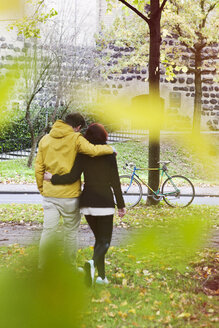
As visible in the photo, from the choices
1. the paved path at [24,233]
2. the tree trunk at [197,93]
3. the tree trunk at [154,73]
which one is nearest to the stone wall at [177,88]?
the tree trunk at [197,93]

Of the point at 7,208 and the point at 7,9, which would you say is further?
the point at 7,208

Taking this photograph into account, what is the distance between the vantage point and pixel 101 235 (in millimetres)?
4395

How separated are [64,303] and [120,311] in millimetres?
2547

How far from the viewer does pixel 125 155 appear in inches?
725

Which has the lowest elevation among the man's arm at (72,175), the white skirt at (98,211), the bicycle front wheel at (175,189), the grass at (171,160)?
the grass at (171,160)

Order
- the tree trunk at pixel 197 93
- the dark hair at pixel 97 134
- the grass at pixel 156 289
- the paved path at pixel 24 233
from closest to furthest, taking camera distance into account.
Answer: the grass at pixel 156 289 < the dark hair at pixel 97 134 < the paved path at pixel 24 233 < the tree trunk at pixel 197 93

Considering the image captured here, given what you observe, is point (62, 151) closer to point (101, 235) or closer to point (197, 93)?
point (101, 235)

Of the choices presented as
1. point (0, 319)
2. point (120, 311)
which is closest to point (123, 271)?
point (120, 311)

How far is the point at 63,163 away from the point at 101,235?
0.79 m

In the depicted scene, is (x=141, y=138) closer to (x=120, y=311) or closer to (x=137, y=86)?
(x=137, y=86)

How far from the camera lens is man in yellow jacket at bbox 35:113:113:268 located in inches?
161

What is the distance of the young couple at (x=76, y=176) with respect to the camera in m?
4.09

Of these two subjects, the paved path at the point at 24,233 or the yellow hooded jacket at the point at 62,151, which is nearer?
the yellow hooded jacket at the point at 62,151

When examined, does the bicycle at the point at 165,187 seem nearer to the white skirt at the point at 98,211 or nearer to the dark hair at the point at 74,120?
the white skirt at the point at 98,211
